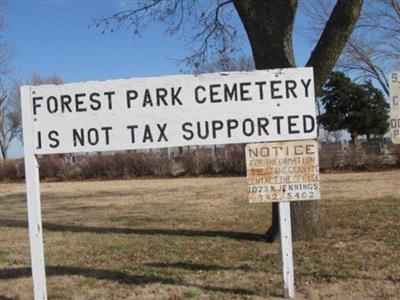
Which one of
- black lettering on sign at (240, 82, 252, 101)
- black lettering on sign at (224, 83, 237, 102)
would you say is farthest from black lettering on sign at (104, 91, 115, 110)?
black lettering on sign at (240, 82, 252, 101)

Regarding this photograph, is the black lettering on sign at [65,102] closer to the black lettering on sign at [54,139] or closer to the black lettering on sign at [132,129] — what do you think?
the black lettering on sign at [54,139]

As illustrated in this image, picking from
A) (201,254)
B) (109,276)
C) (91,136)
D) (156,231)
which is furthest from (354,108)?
(91,136)

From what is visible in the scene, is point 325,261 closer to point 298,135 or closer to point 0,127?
point 298,135

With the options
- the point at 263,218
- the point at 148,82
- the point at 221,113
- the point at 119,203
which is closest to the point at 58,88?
the point at 148,82

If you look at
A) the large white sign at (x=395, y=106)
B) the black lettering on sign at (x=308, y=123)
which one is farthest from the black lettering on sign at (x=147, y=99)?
the large white sign at (x=395, y=106)

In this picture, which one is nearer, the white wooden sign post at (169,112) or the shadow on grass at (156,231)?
the white wooden sign post at (169,112)

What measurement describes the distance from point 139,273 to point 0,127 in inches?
2239

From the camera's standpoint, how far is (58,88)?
207 inches

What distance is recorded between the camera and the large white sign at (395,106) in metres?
5.37

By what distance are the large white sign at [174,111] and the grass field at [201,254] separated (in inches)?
59.0

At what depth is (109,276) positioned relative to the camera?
21.2 ft

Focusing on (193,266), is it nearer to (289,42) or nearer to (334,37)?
(289,42)

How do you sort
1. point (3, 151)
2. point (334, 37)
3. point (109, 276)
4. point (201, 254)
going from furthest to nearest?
point (3, 151) < point (334, 37) < point (201, 254) < point (109, 276)

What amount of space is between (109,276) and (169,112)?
7.26 ft
